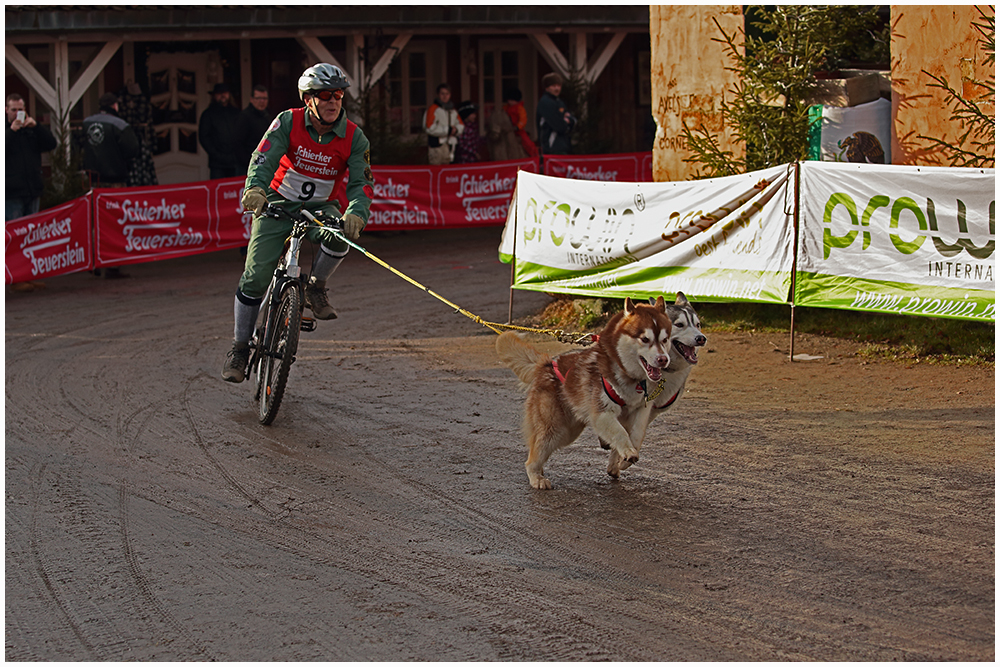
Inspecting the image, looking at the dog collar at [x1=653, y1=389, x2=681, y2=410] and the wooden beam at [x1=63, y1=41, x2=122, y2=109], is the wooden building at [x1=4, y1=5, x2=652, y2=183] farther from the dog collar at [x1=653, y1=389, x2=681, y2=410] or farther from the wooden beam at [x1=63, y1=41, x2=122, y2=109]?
the dog collar at [x1=653, y1=389, x2=681, y2=410]

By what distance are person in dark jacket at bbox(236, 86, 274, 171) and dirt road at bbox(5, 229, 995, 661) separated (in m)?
7.41

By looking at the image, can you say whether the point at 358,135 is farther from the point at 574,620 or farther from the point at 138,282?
the point at 138,282

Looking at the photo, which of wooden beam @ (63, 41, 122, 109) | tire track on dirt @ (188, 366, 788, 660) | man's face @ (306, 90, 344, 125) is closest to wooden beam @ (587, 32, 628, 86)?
wooden beam @ (63, 41, 122, 109)

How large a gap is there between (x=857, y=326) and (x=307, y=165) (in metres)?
5.50

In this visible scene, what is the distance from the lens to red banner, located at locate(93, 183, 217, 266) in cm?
1518

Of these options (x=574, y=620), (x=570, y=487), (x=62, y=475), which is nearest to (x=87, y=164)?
(x=62, y=475)

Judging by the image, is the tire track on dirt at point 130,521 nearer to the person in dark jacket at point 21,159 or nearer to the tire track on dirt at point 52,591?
the tire track on dirt at point 52,591

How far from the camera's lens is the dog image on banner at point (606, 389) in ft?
20.0

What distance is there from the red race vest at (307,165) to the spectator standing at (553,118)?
39.2 ft

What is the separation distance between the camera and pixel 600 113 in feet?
79.2

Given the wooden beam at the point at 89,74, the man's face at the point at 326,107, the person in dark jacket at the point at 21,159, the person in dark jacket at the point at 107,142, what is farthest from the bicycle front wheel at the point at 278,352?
the wooden beam at the point at 89,74

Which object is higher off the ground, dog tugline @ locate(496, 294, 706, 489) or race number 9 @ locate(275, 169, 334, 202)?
race number 9 @ locate(275, 169, 334, 202)

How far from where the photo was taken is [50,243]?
1458 centimetres

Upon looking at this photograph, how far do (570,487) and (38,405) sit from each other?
4.63m
